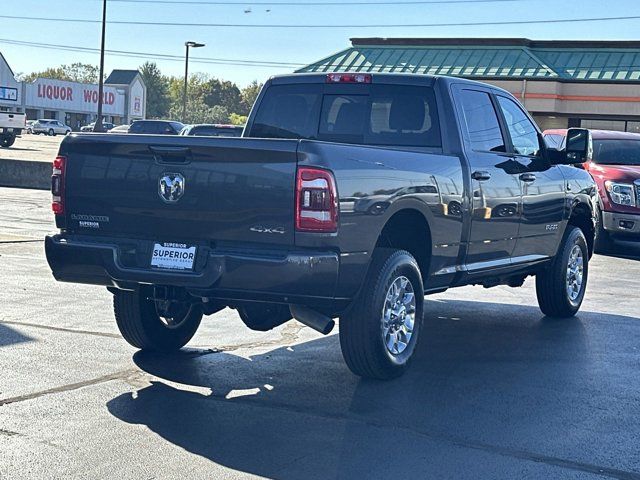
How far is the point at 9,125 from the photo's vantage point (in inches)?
1948

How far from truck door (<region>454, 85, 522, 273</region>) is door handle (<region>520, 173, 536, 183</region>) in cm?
8

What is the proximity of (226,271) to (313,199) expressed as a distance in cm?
66

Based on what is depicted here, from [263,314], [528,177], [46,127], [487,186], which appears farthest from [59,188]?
[46,127]

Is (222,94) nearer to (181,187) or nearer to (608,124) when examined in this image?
(608,124)

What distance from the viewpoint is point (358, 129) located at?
8305mm

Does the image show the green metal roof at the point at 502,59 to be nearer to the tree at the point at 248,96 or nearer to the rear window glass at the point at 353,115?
the rear window glass at the point at 353,115

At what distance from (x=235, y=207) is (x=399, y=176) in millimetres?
1214

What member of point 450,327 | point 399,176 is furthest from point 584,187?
point 399,176

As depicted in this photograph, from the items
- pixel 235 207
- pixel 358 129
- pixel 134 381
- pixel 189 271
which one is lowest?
pixel 134 381

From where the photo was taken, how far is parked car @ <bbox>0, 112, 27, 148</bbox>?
49.2m

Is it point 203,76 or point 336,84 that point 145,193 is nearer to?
point 336,84

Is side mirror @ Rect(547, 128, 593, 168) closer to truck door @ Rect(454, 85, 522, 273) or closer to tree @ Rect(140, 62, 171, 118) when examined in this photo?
truck door @ Rect(454, 85, 522, 273)

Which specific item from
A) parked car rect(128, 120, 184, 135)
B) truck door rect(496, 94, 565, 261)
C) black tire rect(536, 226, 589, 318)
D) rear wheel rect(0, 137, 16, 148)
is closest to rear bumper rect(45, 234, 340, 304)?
truck door rect(496, 94, 565, 261)

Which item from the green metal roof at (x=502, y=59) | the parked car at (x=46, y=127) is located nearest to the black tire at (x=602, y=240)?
the green metal roof at (x=502, y=59)
